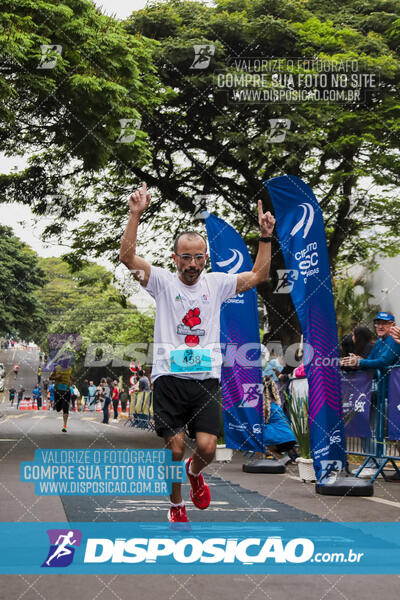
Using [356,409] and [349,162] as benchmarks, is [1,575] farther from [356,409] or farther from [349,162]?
[349,162]

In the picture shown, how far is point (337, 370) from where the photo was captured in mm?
7398

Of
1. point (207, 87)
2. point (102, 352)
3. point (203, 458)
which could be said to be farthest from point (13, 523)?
point (102, 352)

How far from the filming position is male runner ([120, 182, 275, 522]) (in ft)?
15.9

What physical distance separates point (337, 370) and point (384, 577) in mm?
3518

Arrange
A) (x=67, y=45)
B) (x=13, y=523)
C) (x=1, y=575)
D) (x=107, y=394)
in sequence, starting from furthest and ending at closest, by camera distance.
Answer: (x=107, y=394) → (x=67, y=45) → (x=13, y=523) → (x=1, y=575)

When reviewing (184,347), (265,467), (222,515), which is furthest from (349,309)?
(184,347)

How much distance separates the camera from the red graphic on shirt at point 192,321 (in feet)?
16.0

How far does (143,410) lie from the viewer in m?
23.1

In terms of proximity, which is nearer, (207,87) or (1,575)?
(1,575)

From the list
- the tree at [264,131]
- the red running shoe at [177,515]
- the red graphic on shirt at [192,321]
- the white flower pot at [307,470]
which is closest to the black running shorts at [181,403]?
the red graphic on shirt at [192,321]

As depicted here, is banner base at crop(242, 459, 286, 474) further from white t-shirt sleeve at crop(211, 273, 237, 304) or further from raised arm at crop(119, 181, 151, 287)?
raised arm at crop(119, 181, 151, 287)

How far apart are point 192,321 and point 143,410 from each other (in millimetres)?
18560

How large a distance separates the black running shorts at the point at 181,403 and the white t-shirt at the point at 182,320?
0.05 m

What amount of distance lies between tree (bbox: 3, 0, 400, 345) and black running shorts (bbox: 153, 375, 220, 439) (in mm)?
11746
